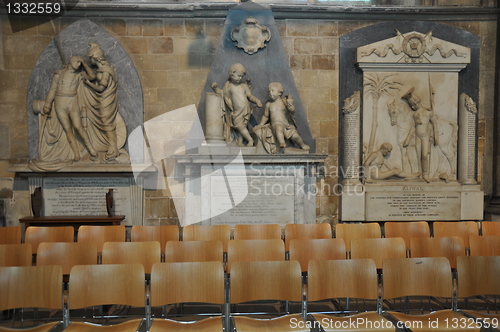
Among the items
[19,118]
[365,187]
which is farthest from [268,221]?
[19,118]

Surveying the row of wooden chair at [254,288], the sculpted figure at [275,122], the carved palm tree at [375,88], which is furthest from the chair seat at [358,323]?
the carved palm tree at [375,88]

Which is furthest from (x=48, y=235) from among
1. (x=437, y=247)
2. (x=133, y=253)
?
(x=437, y=247)

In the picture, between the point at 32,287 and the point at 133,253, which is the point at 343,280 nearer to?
the point at 133,253

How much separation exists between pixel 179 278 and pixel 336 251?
64.6 inches

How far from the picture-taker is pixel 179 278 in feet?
10.5

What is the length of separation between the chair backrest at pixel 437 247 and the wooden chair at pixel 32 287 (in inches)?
123

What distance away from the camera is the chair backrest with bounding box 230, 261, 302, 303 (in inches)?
127

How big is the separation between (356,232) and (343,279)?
73.6 inches

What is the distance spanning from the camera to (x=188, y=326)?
296cm

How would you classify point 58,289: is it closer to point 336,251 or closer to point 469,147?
point 336,251

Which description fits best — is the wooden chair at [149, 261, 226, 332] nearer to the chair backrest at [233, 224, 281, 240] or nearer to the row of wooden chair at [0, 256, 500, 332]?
the row of wooden chair at [0, 256, 500, 332]

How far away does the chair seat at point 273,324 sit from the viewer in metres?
2.84

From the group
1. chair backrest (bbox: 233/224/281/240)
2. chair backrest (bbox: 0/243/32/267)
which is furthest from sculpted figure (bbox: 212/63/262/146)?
chair backrest (bbox: 0/243/32/267)

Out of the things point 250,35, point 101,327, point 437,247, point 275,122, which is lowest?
point 101,327
